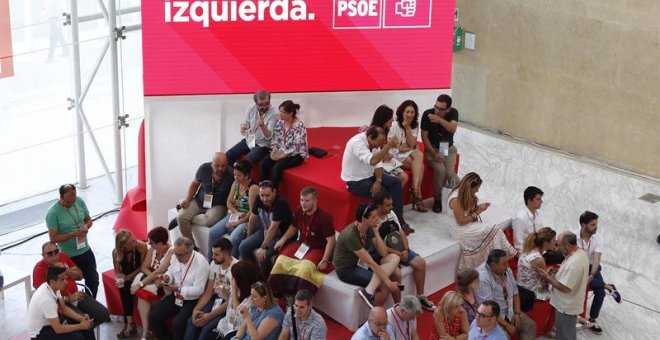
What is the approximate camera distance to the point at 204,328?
334 inches

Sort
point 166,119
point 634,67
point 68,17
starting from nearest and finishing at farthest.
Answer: point 166,119 < point 68,17 < point 634,67

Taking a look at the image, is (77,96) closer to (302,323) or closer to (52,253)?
(52,253)

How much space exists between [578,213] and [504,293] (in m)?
3.98

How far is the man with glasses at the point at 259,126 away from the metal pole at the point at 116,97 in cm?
221

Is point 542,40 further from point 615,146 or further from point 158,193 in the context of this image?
point 158,193

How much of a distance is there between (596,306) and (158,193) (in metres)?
4.76

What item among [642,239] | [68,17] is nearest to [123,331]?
[68,17]

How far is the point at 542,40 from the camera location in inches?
563

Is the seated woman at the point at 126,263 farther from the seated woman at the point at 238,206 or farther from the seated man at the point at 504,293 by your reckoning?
the seated man at the point at 504,293

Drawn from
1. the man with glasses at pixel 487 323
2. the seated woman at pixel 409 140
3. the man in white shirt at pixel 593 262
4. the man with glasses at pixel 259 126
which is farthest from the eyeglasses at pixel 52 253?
the man in white shirt at pixel 593 262

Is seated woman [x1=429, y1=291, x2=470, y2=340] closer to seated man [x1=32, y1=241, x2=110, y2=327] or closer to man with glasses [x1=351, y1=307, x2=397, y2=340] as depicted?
man with glasses [x1=351, y1=307, x2=397, y2=340]

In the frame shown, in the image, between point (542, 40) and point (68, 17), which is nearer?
point (68, 17)

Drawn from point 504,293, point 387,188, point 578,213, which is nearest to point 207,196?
point 387,188

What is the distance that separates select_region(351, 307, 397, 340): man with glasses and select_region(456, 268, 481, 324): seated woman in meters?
0.86
